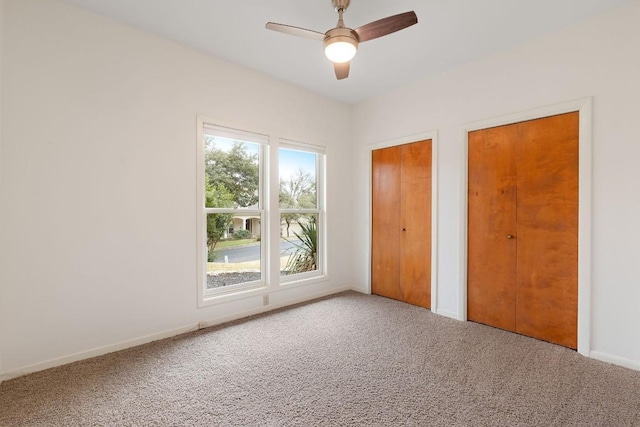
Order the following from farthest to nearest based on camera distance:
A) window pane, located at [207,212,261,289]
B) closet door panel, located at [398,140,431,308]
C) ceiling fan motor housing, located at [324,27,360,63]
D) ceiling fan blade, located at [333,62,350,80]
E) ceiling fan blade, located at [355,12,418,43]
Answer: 1. closet door panel, located at [398,140,431,308]
2. window pane, located at [207,212,261,289]
3. ceiling fan blade, located at [333,62,350,80]
4. ceiling fan motor housing, located at [324,27,360,63]
5. ceiling fan blade, located at [355,12,418,43]

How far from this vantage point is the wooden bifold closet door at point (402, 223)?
356 centimetres

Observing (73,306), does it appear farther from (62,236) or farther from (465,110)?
(465,110)

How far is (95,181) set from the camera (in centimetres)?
237

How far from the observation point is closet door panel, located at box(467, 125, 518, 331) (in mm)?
2896

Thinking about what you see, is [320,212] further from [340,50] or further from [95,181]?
[95,181]

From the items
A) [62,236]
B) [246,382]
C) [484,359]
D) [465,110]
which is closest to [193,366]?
[246,382]

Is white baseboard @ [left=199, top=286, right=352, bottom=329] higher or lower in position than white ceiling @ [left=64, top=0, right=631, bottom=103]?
lower

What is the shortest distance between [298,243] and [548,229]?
8.96 ft

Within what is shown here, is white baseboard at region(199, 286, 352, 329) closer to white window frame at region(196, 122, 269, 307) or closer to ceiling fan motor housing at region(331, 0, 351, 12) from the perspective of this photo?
white window frame at region(196, 122, 269, 307)

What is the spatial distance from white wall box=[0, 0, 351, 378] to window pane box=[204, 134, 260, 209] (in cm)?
24

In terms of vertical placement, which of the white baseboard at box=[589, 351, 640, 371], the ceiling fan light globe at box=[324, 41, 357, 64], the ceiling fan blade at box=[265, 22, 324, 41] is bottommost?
the white baseboard at box=[589, 351, 640, 371]

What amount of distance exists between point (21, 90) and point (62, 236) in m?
1.07

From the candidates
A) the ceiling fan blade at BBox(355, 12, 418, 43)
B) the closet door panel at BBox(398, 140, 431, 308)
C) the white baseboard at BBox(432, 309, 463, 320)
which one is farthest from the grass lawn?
the ceiling fan blade at BBox(355, 12, 418, 43)

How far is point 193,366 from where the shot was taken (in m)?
2.25
